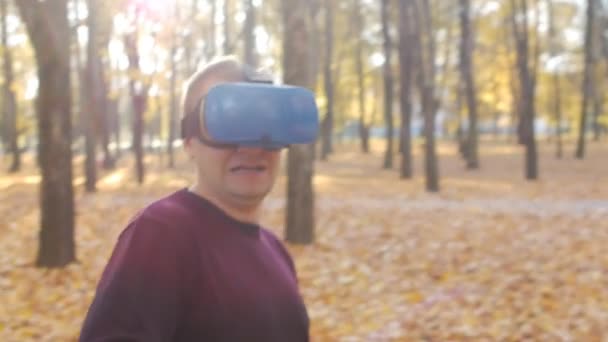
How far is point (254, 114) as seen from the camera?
1.52 metres

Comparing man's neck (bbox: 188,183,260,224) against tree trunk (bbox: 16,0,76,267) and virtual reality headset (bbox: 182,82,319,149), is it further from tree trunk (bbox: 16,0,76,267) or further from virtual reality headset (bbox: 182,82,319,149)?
tree trunk (bbox: 16,0,76,267)

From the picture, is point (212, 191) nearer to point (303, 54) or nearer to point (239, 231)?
point (239, 231)

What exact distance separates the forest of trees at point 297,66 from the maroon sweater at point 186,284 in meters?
0.68

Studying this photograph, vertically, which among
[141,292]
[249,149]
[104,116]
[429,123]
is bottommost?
[141,292]

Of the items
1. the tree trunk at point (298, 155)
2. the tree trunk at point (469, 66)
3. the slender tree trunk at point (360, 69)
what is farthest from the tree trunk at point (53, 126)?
the slender tree trunk at point (360, 69)

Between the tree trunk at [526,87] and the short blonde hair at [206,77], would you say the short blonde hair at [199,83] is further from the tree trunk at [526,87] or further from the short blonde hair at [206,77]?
the tree trunk at [526,87]

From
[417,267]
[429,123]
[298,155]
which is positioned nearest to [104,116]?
[429,123]

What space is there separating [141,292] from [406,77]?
2268 centimetres

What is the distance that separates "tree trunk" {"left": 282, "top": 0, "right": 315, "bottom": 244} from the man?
7667 millimetres

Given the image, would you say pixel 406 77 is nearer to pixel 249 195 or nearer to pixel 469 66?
pixel 469 66

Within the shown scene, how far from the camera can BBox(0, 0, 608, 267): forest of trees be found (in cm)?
813

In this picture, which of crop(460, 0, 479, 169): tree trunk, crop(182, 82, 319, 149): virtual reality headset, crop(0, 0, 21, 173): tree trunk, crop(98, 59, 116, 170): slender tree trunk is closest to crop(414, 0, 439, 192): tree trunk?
crop(460, 0, 479, 169): tree trunk

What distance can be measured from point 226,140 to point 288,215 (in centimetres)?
838

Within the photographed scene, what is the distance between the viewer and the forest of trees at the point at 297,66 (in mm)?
8133
